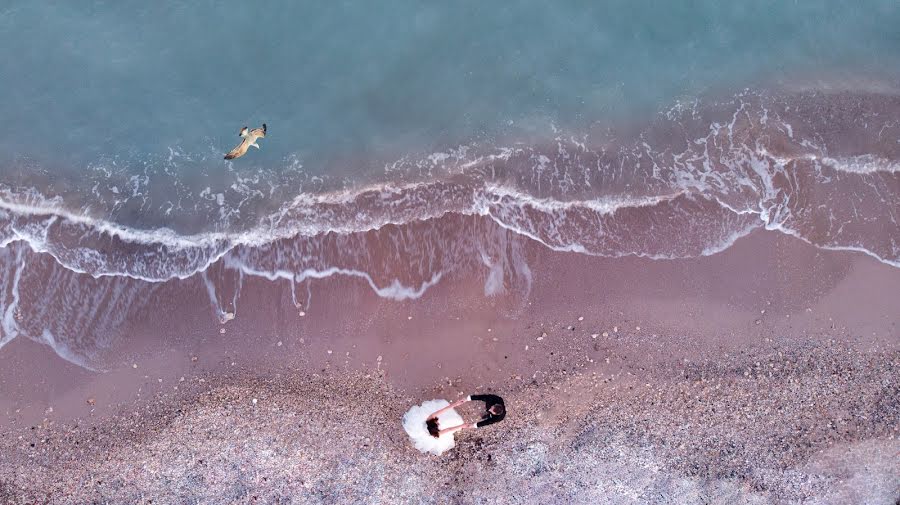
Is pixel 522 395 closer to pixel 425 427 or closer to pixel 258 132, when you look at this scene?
pixel 425 427

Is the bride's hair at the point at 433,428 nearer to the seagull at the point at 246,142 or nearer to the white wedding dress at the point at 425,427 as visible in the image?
the white wedding dress at the point at 425,427

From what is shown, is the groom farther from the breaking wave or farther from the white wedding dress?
the breaking wave

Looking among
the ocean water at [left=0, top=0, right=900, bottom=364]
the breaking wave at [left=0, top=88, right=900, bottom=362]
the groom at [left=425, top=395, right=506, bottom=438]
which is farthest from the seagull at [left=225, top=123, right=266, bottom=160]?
the groom at [left=425, top=395, right=506, bottom=438]

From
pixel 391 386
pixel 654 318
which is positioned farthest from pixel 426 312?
pixel 654 318

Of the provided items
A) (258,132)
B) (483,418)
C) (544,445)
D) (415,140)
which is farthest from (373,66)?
(544,445)

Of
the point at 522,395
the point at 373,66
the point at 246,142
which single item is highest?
the point at 373,66

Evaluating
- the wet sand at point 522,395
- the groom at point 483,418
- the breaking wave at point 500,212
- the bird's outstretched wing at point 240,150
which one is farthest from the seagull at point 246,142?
the groom at point 483,418
